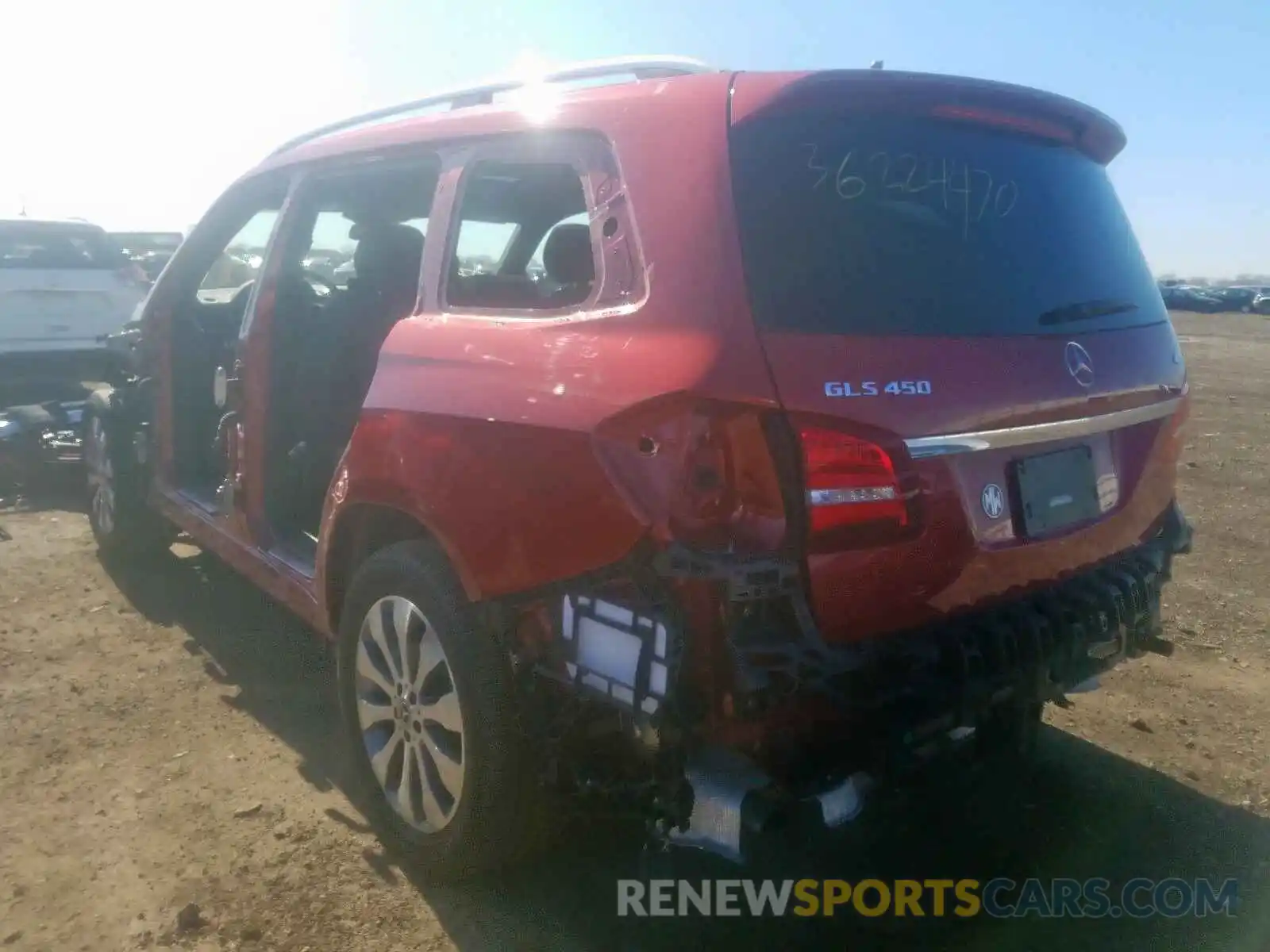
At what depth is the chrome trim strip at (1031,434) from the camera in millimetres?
2141

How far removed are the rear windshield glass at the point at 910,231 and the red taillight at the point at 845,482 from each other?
0.24 m

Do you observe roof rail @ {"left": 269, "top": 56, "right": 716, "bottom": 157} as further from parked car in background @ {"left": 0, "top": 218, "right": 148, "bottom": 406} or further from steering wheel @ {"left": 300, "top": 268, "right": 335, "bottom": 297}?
parked car in background @ {"left": 0, "top": 218, "right": 148, "bottom": 406}

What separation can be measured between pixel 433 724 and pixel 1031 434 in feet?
5.35

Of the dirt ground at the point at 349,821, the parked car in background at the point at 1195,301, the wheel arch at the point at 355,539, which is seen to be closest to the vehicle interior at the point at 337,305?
the wheel arch at the point at 355,539

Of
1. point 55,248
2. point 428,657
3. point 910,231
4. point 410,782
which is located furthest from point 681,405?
point 55,248

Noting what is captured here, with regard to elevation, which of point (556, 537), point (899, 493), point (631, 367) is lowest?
point (556, 537)

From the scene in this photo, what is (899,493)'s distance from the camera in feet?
6.97

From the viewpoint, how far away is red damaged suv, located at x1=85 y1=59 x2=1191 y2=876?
204cm

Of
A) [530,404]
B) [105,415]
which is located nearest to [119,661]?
[105,415]

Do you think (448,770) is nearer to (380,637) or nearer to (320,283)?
(380,637)

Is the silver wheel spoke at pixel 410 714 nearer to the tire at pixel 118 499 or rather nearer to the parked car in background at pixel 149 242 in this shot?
the tire at pixel 118 499

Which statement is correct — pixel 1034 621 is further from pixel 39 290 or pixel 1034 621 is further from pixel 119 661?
pixel 39 290

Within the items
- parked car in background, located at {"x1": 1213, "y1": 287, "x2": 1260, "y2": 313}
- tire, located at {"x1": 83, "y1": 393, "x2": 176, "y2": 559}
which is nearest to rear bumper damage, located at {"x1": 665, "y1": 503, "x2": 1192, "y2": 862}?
tire, located at {"x1": 83, "y1": 393, "x2": 176, "y2": 559}

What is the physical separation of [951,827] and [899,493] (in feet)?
4.93
